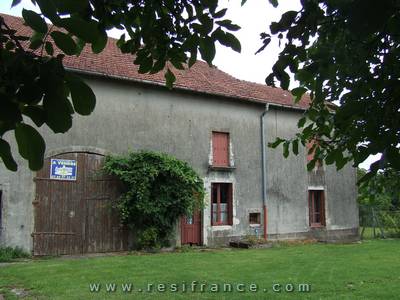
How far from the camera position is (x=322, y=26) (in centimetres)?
288

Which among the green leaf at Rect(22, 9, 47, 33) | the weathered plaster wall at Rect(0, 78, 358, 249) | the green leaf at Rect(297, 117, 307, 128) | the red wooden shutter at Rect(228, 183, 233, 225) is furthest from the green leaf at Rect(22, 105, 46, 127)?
the red wooden shutter at Rect(228, 183, 233, 225)

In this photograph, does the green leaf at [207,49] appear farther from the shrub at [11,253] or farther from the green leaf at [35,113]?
the shrub at [11,253]

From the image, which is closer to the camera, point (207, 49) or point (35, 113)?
point (35, 113)

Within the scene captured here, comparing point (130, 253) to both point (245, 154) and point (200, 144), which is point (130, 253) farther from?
point (245, 154)

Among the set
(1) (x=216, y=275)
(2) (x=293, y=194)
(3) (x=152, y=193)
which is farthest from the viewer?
(2) (x=293, y=194)

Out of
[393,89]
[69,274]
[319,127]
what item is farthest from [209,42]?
[69,274]

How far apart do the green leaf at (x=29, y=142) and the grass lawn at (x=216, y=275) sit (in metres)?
5.59

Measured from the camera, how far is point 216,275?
8.47 m

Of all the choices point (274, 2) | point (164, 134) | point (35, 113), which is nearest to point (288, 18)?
point (274, 2)

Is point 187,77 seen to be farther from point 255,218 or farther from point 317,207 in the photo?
point 317,207

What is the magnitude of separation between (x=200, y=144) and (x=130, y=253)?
460 cm

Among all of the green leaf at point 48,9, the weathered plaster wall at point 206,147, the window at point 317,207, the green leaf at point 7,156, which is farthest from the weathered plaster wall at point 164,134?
the green leaf at point 48,9

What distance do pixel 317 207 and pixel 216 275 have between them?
11.0m

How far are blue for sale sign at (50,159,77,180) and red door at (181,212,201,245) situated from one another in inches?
153
